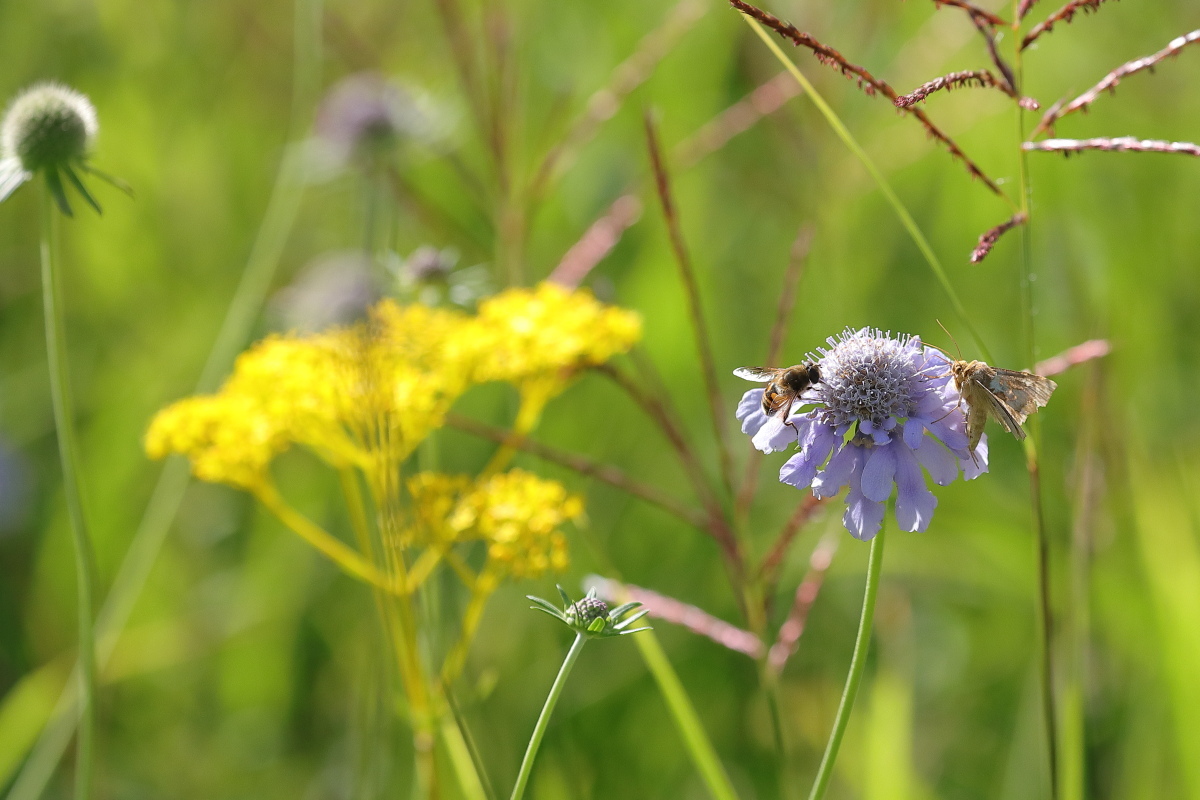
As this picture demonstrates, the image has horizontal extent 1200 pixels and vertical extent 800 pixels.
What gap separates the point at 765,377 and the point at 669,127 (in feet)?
7.97

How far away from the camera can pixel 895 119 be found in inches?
134

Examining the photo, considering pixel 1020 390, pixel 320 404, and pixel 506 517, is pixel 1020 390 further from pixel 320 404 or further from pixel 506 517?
pixel 320 404

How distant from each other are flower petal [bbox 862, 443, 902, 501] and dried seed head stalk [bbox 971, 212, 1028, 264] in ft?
0.72

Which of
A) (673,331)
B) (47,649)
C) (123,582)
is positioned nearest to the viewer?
(123,582)

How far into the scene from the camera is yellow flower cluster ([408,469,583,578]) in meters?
1.39

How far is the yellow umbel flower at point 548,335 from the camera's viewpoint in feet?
5.20

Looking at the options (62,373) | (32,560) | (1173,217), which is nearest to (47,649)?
(32,560)

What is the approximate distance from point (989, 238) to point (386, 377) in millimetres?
831

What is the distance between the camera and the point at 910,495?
1.04 meters

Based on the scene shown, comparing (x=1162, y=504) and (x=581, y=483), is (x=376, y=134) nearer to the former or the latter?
(x=581, y=483)

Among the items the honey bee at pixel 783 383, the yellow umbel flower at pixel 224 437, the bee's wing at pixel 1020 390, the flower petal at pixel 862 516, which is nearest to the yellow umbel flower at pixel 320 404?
the yellow umbel flower at pixel 224 437

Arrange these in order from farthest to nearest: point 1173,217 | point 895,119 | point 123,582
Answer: point 895,119 < point 1173,217 < point 123,582

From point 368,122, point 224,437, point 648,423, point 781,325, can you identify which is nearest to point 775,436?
point 781,325

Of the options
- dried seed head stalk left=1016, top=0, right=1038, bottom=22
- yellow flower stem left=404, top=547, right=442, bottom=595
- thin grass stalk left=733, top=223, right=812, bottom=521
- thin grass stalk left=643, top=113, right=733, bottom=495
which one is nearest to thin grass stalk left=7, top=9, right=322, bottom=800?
yellow flower stem left=404, top=547, right=442, bottom=595
